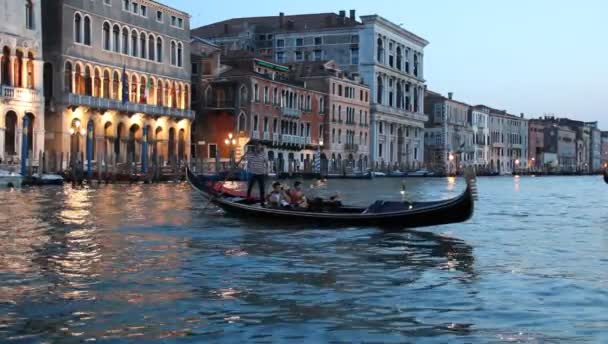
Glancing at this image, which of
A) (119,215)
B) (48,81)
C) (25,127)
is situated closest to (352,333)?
(119,215)

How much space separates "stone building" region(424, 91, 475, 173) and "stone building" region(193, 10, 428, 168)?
445 inches

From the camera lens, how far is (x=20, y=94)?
94.6ft

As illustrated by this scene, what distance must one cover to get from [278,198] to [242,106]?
2939cm

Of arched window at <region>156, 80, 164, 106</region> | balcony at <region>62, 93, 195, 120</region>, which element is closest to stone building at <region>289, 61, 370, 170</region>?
balcony at <region>62, 93, 195, 120</region>

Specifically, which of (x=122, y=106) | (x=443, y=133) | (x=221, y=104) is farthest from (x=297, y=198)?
(x=443, y=133)

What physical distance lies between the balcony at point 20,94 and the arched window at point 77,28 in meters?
3.79

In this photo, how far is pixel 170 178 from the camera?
112ft

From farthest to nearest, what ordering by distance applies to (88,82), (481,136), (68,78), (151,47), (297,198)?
(481,136), (151,47), (88,82), (68,78), (297,198)

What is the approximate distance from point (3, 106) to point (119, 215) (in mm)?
15291

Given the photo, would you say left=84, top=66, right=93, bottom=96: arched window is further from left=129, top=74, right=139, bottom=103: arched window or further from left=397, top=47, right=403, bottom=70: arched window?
left=397, top=47, right=403, bottom=70: arched window

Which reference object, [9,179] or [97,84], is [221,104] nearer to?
[97,84]

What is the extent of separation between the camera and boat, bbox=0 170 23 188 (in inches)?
955

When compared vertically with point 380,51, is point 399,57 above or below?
above

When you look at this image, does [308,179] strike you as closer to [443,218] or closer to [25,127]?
[25,127]
